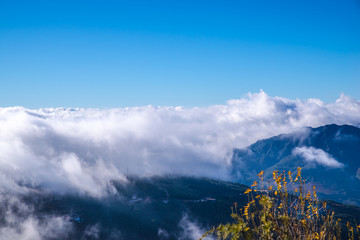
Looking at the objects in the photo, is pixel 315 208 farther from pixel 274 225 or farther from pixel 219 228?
pixel 219 228

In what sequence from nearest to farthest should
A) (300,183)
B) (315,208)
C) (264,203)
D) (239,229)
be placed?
(239,229), (264,203), (315,208), (300,183)

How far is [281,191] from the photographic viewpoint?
49.9ft

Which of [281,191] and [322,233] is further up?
[281,191]

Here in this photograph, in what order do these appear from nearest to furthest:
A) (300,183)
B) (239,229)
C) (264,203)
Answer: (239,229) < (264,203) < (300,183)

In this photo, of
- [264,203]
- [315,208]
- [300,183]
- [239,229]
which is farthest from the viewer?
[300,183]

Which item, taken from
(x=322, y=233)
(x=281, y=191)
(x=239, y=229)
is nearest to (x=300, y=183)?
(x=281, y=191)

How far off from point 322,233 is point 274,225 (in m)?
2.55

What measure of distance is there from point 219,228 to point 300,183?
634 cm

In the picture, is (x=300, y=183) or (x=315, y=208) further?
(x=300, y=183)

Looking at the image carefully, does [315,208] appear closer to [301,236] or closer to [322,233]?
[322,233]

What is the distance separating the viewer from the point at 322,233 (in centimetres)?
1363

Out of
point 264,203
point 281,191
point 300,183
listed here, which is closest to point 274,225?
point 264,203

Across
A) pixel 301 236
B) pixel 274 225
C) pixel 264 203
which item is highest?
pixel 264 203

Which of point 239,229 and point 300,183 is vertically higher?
point 300,183
